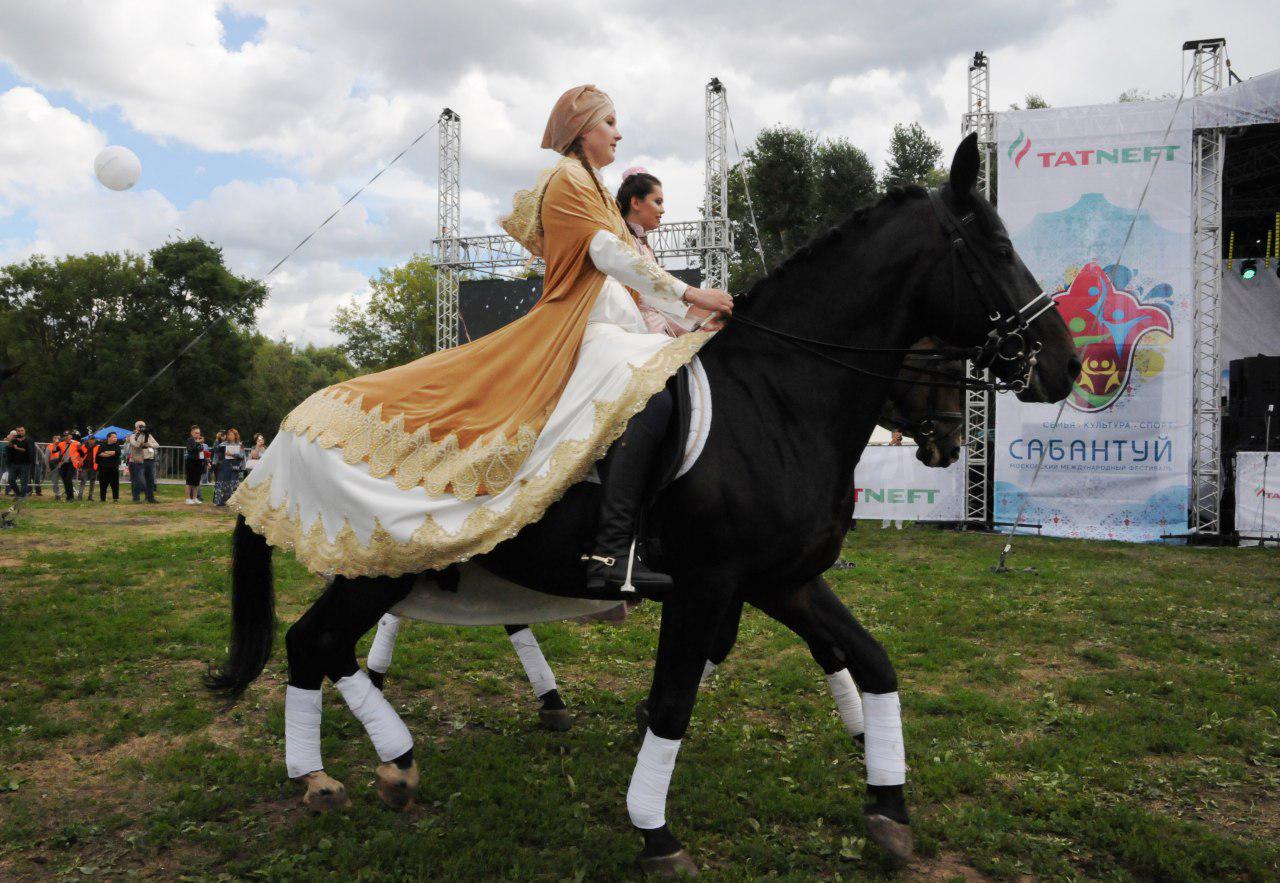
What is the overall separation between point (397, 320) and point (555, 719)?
52.7 metres

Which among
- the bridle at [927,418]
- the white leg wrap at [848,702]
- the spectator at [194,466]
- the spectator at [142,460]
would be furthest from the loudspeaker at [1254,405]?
the spectator at [142,460]

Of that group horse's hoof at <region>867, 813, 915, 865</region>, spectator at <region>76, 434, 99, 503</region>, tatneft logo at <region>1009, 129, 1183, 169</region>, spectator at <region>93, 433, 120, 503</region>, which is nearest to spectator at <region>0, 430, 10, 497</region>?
spectator at <region>76, 434, 99, 503</region>

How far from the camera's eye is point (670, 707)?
3.52m

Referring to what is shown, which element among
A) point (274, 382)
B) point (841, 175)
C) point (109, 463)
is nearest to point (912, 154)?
point (841, 175)

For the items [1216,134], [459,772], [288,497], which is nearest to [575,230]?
[288,497]

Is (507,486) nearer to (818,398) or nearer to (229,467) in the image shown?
(818,398)

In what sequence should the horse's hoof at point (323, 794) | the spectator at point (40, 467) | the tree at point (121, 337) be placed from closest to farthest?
the horse's hoof at point (323, 794) < the spectator at point (40, 467) < the tree at point (121, 337)

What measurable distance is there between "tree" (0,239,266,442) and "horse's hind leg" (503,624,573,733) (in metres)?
44.4

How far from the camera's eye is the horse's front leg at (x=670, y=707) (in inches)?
136

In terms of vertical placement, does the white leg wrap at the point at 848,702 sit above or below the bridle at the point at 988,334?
below

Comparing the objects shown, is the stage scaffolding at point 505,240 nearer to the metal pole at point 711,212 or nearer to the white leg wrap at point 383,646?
the metal pole at point 711,212

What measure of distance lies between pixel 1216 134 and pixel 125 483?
3341 centimetres

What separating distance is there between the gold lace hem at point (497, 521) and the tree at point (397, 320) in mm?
50447

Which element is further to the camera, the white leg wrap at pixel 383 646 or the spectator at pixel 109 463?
the spectator at pixel 109 463
